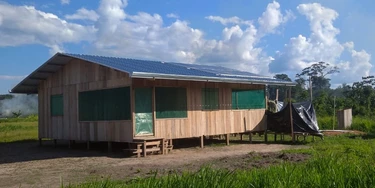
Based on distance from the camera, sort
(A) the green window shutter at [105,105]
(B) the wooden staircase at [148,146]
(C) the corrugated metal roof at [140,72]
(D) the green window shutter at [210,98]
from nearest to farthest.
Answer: (C) the corrugated metal roof at [140,72] < (B) the wooden staircase at [148,146] < (A) the green window shutter at [105,105] < (D) the green window shutter at [210,98]

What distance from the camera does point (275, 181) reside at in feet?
19.2

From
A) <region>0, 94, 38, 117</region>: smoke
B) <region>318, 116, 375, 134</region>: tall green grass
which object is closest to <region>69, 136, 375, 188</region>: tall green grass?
<region>318, 116, 375, 134</region>: tall green grass

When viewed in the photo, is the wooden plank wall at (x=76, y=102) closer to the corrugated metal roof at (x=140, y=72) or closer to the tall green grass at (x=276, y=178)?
the corrugated metal roof at (x=140, y=72)

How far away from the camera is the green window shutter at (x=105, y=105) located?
15273mm

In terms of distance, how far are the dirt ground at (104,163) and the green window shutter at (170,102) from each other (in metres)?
1.37

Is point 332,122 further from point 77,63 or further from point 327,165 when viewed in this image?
point 327,165

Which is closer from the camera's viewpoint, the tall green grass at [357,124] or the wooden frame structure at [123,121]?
the wooden frame structure at [123,121]

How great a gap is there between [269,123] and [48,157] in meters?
9.44

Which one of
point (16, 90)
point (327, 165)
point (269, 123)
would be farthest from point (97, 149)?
point (327, 165)

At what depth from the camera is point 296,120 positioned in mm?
18625

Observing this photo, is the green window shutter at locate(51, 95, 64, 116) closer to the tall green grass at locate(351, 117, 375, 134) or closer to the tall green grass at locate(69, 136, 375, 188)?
the tall green grass at locate(69, 136, 375, 188)

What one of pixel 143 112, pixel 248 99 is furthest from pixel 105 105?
pixel 248 99

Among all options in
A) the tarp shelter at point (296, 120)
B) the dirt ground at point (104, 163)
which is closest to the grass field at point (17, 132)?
the dirt ground at point (104, 163)

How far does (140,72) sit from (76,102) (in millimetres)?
5062
